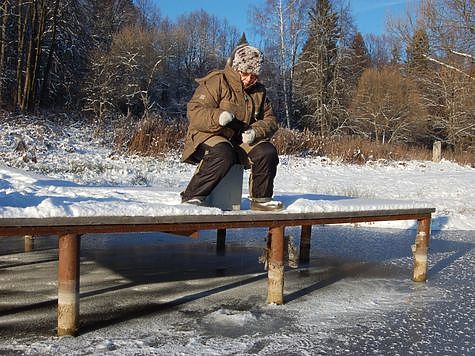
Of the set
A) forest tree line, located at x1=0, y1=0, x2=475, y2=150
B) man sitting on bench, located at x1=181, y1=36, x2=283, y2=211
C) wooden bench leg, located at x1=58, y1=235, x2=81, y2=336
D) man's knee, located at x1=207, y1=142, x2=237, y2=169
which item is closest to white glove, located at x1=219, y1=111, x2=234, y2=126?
man sitting on bench, located at x1=181, y1=36, x2=283, y2=211

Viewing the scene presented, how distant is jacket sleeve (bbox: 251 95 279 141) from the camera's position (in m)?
4.39

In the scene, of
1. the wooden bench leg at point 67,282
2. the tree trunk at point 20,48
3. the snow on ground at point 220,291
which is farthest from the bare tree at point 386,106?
the wooden bench leg at point 67,282

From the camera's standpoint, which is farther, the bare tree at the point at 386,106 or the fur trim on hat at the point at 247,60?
the bare tree at the point at 386,106

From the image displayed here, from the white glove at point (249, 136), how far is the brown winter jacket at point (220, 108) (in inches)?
2.8

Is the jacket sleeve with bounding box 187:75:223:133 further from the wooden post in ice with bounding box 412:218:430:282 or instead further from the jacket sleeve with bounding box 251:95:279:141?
the wooden post in ice with bounding box 412:218:430:282

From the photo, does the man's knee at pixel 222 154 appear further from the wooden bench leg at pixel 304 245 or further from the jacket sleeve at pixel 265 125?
the wooden bench leg at pixel 304 245

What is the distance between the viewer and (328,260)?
6.43m

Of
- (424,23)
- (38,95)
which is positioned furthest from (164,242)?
(38,95)

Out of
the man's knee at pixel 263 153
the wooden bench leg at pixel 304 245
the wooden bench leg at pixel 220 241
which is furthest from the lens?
the wooden bench leg at pixel 220 241

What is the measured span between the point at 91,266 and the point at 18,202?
227 cm

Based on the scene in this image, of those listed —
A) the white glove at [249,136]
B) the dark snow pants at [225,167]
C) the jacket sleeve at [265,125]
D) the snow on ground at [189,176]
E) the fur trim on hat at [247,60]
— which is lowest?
the snow on ground at [189,176]

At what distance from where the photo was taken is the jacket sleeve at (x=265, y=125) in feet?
14.4

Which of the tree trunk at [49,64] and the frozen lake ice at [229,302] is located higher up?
the tree trunk at [49,64]

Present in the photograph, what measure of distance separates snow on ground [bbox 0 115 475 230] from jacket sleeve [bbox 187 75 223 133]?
68 centimetres
